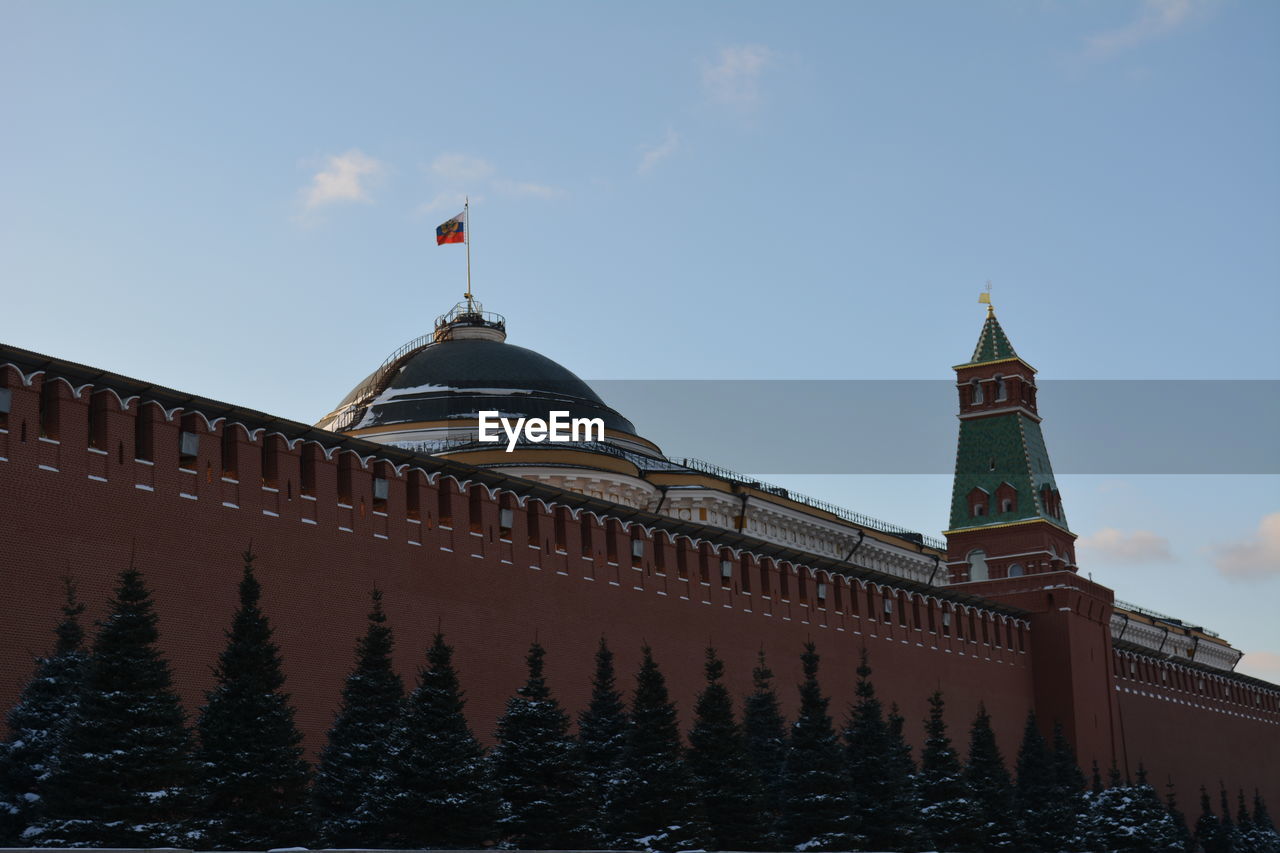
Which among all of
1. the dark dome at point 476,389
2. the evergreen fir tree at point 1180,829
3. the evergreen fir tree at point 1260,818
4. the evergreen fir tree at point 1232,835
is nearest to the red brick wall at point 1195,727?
the evergreen fir tree at point 1260,818

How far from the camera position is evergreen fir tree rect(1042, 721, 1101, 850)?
41.4m

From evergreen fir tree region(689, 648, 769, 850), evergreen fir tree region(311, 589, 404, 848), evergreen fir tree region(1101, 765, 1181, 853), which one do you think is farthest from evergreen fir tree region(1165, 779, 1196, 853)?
evergreen fir tree region(311, 589, 404, 848)

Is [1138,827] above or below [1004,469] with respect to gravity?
below

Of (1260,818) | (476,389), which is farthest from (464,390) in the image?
(1260,818)

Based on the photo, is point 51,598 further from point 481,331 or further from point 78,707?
point 481,331

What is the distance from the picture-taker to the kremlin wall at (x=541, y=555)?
27.2 metres

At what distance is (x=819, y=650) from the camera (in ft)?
142

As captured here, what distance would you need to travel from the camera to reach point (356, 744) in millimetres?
25922

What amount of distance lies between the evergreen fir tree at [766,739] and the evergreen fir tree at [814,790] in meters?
0.49

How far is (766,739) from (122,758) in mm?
15858

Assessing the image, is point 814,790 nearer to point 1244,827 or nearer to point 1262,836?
point 1244,827

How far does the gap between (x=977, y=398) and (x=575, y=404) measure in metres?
13.2

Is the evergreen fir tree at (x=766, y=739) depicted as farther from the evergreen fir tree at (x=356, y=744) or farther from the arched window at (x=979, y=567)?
the arched window at (x=979, y=567)

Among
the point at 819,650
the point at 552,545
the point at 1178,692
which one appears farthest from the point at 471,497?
the point at 1178,692
